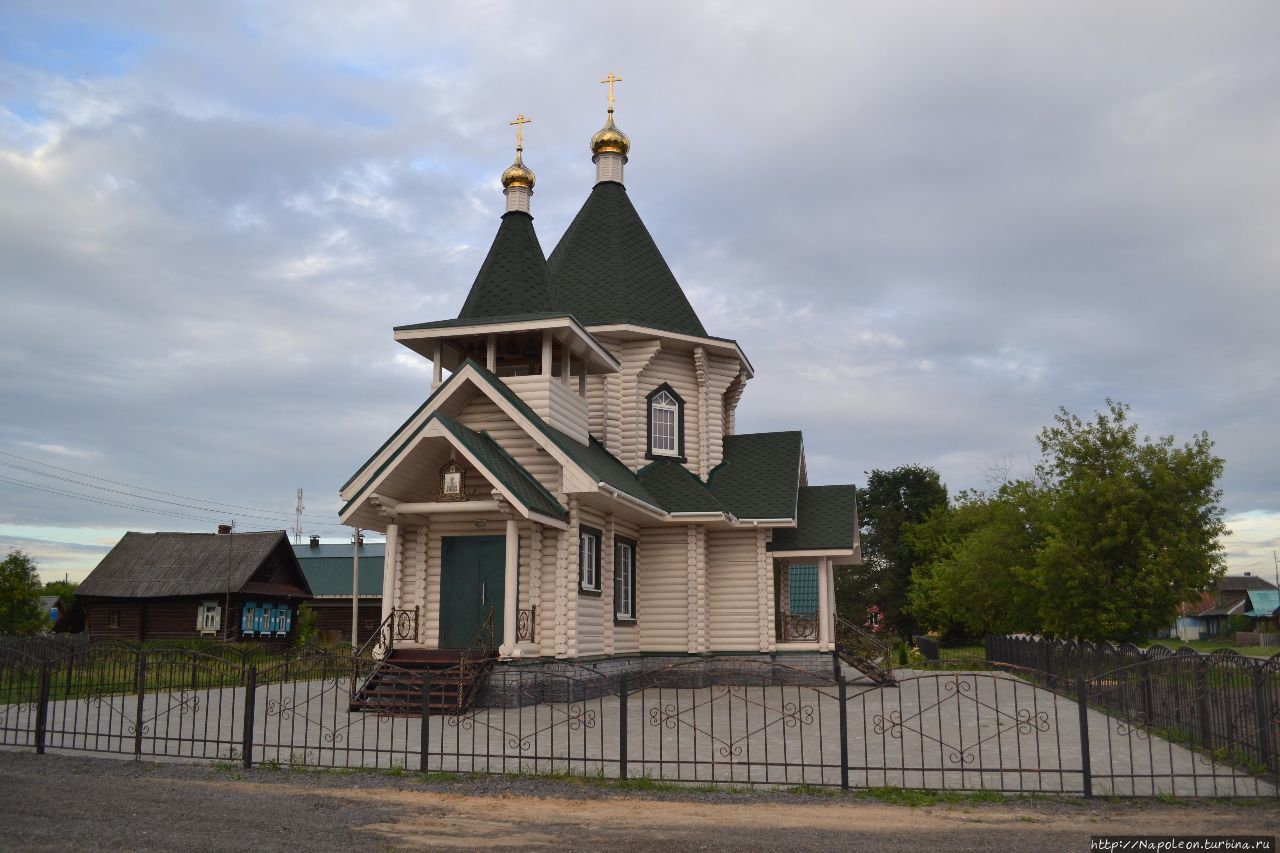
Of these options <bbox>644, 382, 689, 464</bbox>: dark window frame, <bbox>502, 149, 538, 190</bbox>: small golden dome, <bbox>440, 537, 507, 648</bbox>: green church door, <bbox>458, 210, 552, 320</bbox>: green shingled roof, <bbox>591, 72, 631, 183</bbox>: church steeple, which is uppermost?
<bbox>591, 72, 631, 183</bbox>: church steeple

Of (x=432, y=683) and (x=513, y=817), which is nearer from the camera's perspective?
(x=513, y=817)

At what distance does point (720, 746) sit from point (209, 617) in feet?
100

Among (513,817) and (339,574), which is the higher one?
(339,574)

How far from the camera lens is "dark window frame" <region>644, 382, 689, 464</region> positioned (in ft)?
72.1

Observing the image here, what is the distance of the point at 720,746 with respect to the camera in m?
11.8

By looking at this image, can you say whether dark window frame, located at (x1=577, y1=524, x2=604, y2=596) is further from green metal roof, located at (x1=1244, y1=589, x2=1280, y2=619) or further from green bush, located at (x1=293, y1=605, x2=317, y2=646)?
green metal roof, located at (x1=1244, y1=589, x2=1280, y2=619)

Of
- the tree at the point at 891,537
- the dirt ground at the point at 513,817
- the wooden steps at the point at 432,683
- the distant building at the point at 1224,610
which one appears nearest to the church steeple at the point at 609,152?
the wooden steps at the point at 432,683

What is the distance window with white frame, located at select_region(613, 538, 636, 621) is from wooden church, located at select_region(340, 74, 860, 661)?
65 mm

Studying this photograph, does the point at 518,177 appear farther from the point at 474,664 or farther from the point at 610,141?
the point at 474,664

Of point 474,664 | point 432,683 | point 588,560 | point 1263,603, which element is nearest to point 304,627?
point 588,560

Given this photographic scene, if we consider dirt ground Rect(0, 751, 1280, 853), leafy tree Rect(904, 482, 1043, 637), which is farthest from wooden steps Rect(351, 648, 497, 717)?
leafy tree Rect(904, 482, 1043, 637)

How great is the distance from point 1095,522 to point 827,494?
834cm

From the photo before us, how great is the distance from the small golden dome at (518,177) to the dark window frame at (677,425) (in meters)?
5.31

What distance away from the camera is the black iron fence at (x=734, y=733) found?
9492mm
